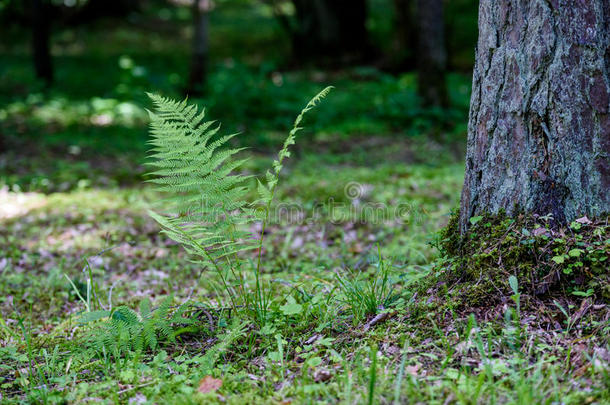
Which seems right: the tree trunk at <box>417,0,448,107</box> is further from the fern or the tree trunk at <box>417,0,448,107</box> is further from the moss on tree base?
the fern

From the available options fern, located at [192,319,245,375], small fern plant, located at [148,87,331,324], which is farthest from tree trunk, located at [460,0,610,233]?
fern, located at [192,319,245,375]

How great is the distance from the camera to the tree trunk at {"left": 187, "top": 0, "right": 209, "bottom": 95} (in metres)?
9.98

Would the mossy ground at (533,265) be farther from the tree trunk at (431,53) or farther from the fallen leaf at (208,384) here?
the tree trunk at (431,53)

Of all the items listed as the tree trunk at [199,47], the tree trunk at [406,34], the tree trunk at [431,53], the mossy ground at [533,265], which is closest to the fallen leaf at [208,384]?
the mossy ground at [533,265]

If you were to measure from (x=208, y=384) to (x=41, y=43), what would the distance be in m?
12.9

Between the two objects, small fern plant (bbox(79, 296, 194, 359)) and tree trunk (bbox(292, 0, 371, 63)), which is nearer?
small fern plant (bbox(79, 296, 194, 359))

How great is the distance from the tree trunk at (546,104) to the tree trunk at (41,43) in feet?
41.1

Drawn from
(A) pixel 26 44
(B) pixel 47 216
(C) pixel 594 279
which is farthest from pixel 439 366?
(A) pixel 26 44

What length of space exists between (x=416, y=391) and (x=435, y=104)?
8273 millimetres

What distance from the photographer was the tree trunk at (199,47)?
32.7ft

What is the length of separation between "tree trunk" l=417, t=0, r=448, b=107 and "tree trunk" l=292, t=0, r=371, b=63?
19.9ft

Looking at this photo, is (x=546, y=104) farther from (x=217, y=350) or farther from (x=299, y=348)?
(x=217, y=350)

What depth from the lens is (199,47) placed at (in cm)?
1046

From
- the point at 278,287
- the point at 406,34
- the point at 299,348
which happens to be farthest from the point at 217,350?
the point at 406,34
